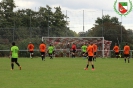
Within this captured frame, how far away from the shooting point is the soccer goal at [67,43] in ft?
184

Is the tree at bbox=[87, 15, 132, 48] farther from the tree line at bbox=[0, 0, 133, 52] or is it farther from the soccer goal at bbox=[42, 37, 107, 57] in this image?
the soccer goal at bbox=[42, 37, 107, 57]

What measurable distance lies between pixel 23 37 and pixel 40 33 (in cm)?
248

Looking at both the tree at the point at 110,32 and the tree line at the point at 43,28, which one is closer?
the tree line at the point at 43,28

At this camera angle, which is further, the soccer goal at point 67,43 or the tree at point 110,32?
the tree at point 110,32

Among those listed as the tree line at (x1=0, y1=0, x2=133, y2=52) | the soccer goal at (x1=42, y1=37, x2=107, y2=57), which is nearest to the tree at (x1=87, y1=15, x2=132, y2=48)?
the tree line at (x1=0, y1=0, x2=133, y2=52)

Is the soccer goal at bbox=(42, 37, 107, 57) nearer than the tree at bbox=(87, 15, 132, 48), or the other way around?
the soccer goal at bbox=(42, 37, 107, 57)

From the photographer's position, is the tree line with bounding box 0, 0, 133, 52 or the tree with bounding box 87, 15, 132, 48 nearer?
the tree line with bounding box 0, 0, 133, 52

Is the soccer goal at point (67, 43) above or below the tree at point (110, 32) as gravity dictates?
below

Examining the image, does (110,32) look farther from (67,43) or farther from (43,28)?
(43,28)

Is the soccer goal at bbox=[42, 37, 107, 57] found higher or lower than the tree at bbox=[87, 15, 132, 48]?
lower

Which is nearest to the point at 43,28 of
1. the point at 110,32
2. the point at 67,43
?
the point at 67,43

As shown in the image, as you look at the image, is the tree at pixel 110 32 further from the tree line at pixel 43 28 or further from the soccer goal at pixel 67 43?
the soccer goal at pixel 67 43

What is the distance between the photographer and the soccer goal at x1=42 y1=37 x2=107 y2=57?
184 ft

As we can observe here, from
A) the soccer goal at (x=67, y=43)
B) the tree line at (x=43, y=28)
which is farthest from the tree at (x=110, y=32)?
the soccer goal at (x=67, y=43)
